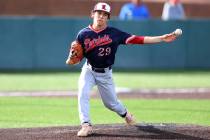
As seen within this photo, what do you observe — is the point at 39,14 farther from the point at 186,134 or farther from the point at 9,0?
the point at 186,134

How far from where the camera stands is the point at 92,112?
11023 mm

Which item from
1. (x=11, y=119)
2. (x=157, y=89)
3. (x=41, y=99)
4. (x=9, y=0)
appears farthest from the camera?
(x=9, y=0)

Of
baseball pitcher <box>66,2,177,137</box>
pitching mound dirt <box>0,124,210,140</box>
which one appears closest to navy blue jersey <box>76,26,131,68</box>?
baseball pitcher <box>66,2,177,137</box>

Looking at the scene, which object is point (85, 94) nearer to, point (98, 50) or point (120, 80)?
point (98, 50)

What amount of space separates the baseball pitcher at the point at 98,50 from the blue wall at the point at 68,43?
9.92 metres

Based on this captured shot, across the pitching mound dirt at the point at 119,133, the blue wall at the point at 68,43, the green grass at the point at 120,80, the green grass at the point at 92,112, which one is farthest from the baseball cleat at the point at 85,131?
the blue wall at the point at 68,43

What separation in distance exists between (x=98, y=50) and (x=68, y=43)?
399 inches

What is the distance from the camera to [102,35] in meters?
8.43

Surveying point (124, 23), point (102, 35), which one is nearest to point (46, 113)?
point (102, 35)

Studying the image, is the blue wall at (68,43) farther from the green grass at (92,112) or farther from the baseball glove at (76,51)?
the baseball glove at (76,51)

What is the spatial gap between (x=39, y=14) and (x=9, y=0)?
4.06 feet

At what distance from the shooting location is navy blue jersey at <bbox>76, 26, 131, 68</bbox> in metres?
8.39

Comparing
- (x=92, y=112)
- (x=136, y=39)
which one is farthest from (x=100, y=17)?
(x=92, y=112)

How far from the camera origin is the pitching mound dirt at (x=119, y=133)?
8.02 m
